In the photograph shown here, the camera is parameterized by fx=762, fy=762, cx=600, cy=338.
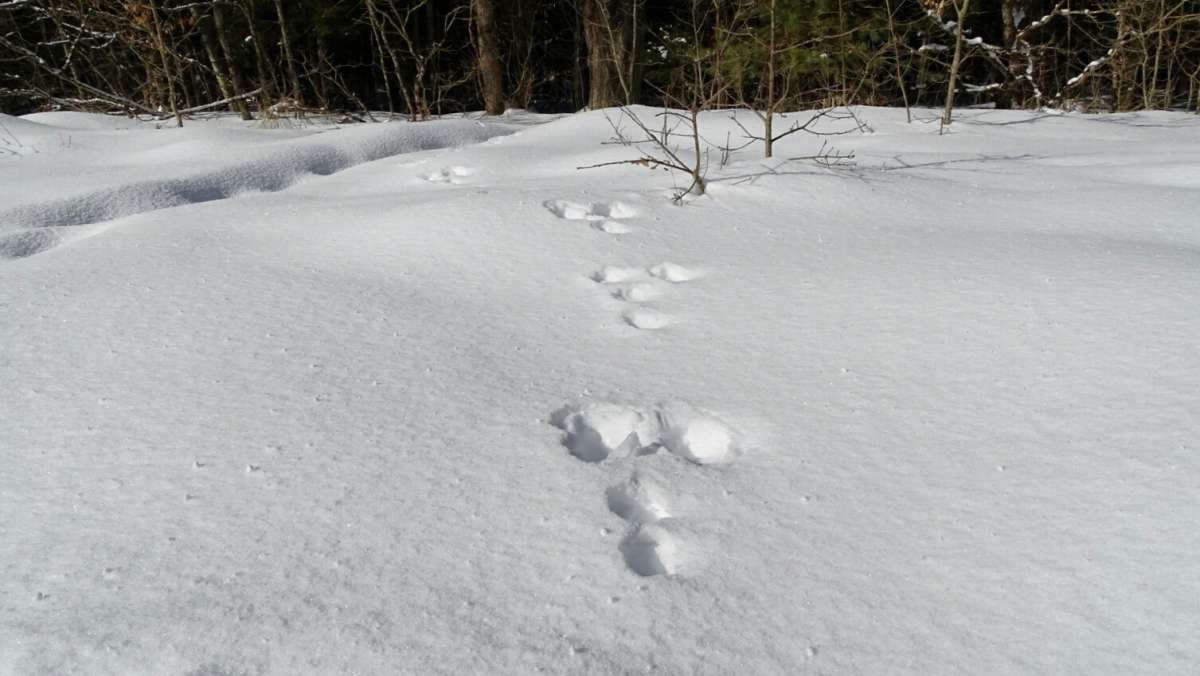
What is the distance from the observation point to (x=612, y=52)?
17.0 feet

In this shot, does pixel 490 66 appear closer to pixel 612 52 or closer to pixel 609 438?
pixel 612 52

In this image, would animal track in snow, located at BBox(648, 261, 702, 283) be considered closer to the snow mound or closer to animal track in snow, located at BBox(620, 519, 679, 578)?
animal track in snow, located at BBox(620, 519, 679, 578)

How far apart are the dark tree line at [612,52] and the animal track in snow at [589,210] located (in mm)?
1135

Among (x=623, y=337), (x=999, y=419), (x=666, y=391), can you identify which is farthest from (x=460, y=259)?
(x=999, y=419)

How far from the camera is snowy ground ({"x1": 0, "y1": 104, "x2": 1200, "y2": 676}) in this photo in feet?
4.08

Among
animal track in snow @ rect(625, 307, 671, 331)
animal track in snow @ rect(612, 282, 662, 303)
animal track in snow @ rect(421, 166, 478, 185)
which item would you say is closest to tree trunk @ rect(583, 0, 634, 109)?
animal track in snow @ rect(421, 166, 478, 185)

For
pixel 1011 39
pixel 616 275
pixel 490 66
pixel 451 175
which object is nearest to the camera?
pixel 616 275

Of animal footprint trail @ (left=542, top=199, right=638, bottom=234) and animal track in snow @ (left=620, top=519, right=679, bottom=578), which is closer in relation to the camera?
animal track in snow @ (left=620, top=519, right=679, bottom=578)

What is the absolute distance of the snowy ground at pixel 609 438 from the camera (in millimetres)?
1242

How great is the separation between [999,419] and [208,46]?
10365 millimetres

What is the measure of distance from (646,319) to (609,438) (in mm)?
670

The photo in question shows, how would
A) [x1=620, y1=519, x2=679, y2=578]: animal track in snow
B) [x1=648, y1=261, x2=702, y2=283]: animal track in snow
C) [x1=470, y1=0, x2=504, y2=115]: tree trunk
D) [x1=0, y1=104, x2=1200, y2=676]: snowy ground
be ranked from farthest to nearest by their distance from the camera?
[x1=470, y1=0, x2=504, y2=115]: tree trunk
[x1=648, y1=261, x2=702, y2=283]: animal track in snow
[x1=620, y1=519, x2=679, y2=578]: animal track in snow
[x1=0, y1=104, x2=1200, y2=676]: snowy ground

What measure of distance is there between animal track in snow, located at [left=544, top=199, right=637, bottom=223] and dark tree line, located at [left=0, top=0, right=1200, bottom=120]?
113cm

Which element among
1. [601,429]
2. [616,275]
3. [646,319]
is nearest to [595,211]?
[616,275]
